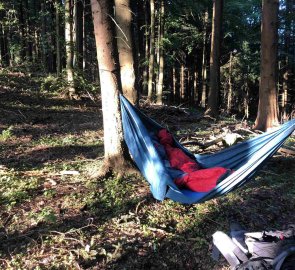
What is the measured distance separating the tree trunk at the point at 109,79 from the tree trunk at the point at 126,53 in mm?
864

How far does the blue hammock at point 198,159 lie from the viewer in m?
3.47

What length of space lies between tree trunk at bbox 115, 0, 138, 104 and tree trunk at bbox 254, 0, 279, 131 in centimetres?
300

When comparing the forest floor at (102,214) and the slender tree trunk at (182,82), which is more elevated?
the slender tree trunk at (182,82)

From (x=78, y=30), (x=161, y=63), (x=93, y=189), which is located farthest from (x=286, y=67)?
(x=93, y=189)

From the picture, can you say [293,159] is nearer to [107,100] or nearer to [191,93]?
[107,100]

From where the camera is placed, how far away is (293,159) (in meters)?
5.43

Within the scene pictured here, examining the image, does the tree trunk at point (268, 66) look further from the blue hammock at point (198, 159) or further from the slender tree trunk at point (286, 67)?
the slender tree trunk at point (286, 67)

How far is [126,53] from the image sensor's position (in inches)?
204

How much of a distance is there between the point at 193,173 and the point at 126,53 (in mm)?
2288

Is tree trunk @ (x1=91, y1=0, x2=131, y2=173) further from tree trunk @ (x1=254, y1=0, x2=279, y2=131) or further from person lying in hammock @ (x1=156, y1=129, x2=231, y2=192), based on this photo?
tree trunk @ (x1=254, y1=0, x2=279, y2=131)

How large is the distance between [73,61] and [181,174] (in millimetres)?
6923

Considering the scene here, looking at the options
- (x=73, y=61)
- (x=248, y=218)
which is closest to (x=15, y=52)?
(x=73, y=61)

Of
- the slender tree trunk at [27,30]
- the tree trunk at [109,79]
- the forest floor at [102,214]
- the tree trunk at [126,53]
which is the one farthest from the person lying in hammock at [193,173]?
the slender tree trunk at [27,30]

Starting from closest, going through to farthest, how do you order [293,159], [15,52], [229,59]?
1. [293,159]
2. [15,52]
3. [229,59]
